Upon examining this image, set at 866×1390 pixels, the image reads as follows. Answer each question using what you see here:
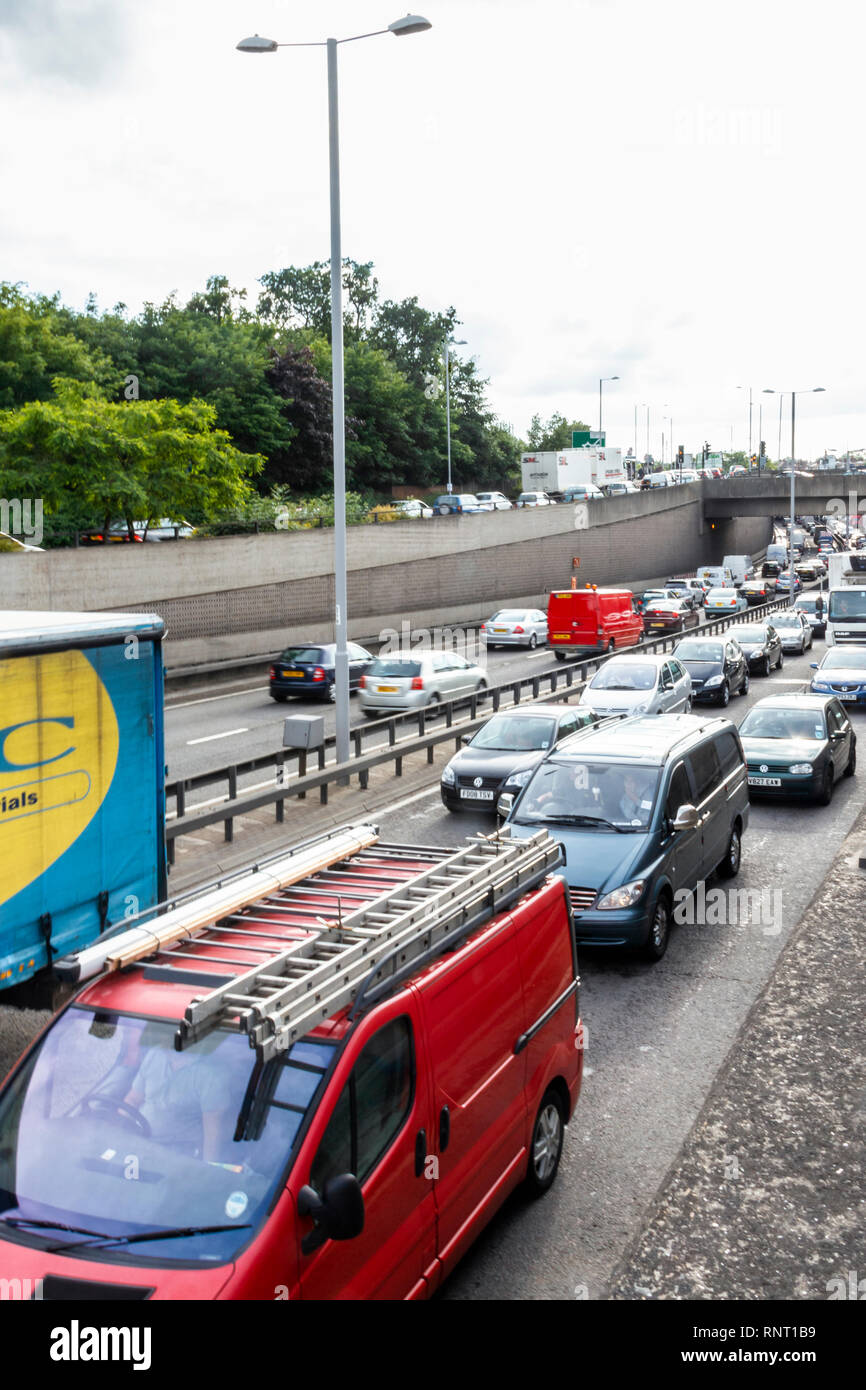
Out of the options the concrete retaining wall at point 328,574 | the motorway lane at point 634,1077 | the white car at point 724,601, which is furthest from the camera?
the white car at point 724,601

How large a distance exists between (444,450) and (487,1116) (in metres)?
75.3

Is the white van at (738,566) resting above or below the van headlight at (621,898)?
above

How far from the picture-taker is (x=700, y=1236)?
21.2 feet

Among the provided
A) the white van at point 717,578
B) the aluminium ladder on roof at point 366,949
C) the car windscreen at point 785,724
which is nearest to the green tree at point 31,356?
the white van at point 717,578

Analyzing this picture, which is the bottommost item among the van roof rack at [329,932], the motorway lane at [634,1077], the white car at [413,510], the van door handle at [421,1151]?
the motorway lane at [634,1077]

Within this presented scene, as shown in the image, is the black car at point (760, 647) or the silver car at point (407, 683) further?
the black car at point (760, 647)

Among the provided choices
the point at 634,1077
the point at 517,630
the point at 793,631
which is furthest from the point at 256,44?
the point at 793,631

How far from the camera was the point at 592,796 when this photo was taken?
1134cm

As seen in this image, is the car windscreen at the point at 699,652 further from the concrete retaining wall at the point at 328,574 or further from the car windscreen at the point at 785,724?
the concrete retaining wall at the point at 328,574

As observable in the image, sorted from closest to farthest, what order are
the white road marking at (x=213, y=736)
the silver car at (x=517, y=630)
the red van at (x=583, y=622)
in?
the white road marking at (x=213, y=736)
the red van at (x=583, y=622)
the silver car at (x=517, y=630)

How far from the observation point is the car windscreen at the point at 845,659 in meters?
27.2

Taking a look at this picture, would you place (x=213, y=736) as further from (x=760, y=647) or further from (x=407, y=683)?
(x=760, y=647)

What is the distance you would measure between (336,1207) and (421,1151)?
93 cm

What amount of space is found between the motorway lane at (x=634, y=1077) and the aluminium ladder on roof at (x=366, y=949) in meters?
1.71
